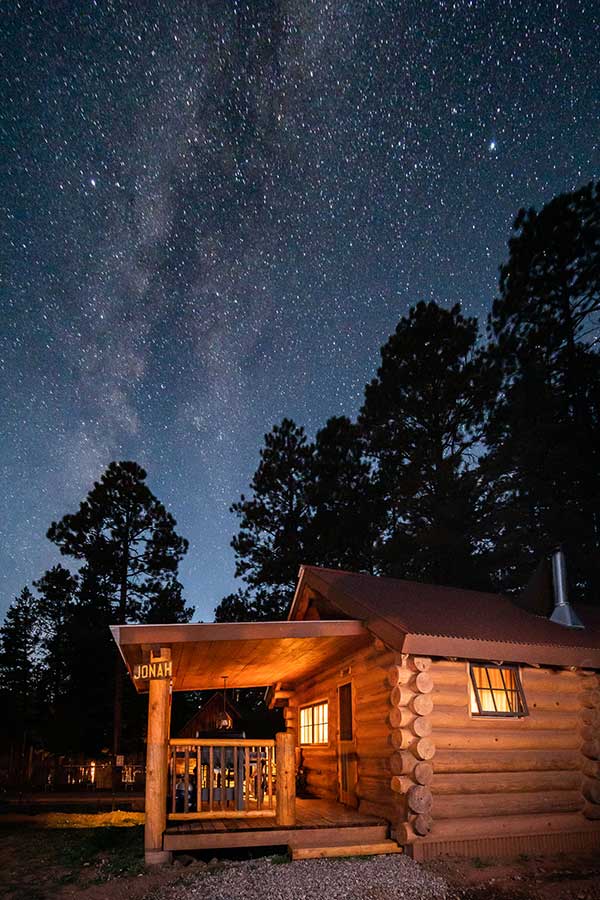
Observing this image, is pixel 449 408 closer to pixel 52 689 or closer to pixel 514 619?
pixel 514 619

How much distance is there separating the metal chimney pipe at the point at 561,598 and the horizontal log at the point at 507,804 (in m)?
2.67

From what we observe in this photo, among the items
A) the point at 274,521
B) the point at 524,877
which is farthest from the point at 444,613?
the point at 274,521

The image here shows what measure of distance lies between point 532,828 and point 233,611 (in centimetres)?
2322

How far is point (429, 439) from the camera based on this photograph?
90.4 feet

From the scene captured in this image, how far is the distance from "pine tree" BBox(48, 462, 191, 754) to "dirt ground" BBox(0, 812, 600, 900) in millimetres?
20744

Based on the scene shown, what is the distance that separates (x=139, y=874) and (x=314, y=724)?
718 centimetres

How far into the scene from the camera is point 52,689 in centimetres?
4028

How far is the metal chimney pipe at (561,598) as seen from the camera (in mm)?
11555

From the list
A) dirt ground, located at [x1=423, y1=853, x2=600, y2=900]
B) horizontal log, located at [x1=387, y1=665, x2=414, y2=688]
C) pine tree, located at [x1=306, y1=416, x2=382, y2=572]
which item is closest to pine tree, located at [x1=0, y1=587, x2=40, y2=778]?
pine tree, located at [x1=306, y1=416, x2=382, y2=572]

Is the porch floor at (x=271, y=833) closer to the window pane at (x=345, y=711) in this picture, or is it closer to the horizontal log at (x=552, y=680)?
the window pane at (x=345, y=711)

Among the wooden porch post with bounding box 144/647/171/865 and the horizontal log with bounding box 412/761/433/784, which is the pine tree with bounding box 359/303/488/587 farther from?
the wooden porch post with bounding box 144/647/171/865

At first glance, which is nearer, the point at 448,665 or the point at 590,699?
the point at 448,665

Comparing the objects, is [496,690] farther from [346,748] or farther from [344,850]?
[346,748]

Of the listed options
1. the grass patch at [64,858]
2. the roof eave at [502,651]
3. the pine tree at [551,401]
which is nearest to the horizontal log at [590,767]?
the roof eave at [502,651]
